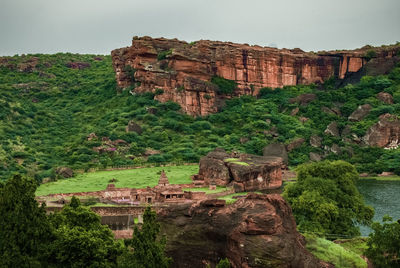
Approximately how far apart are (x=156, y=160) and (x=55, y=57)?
68.7 meters

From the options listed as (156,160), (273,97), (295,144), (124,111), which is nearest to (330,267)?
(156,160)

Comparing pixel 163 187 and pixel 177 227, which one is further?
pixel 163 187

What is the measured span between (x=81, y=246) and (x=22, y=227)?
228cm

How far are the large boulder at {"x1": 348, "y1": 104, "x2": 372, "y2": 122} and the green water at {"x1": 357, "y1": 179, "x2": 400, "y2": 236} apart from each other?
22.5 m

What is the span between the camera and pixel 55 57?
11606 centimetres

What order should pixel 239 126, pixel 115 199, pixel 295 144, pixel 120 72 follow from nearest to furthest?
pixel 115 199 < pixel 295 144 < pixel 239 126 < pixel 120 72

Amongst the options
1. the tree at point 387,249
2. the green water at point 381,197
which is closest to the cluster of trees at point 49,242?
the tree at point 387,249

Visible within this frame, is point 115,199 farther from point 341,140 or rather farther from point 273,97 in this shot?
point 273,97

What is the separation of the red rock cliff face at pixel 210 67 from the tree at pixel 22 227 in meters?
65.5

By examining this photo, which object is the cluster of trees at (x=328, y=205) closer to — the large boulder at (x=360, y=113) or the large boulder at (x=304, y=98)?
the large boulder at (x=360, y=113)

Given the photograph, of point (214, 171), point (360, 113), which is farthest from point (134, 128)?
point (360, 113)

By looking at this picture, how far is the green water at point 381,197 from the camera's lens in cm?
3741

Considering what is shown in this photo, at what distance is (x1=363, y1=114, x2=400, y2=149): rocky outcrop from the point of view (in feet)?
221

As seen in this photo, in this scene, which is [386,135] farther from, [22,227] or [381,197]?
[22,227]
